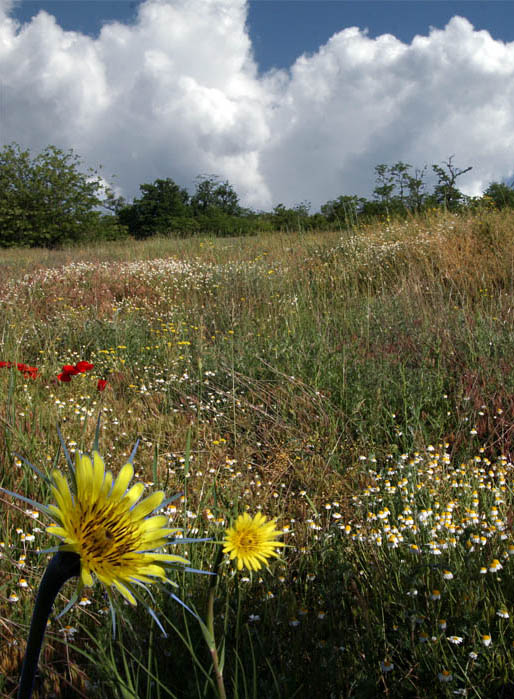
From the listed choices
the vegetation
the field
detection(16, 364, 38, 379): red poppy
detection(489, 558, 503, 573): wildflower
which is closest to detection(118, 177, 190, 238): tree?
the vegetation

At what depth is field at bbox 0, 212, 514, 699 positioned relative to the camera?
4.17 ft

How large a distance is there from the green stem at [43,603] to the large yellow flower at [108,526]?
26mm

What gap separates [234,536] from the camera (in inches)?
27.6

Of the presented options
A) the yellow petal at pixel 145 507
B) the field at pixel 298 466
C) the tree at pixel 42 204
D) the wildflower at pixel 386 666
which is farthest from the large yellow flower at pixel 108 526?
the tree at pixel 42 204

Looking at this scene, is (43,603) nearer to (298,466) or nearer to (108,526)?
(108,526)

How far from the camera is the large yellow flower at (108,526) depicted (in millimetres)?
549

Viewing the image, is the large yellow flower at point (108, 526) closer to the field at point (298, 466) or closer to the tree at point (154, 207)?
the field at point (298, 466)

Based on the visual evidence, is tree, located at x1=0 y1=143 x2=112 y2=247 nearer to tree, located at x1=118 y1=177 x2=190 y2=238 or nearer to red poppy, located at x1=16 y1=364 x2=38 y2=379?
tree, located at x1=118 y1=177 x2=190 y2=238

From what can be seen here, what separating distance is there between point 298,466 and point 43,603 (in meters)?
2.23

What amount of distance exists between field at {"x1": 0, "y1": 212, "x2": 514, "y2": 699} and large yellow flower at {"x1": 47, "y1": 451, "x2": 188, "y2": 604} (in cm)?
12

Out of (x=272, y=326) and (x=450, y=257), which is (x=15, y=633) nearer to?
(x=272, y=326)

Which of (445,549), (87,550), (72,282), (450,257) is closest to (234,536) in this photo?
(87,550)

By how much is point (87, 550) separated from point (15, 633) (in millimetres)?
1027

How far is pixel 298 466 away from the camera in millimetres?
2645
